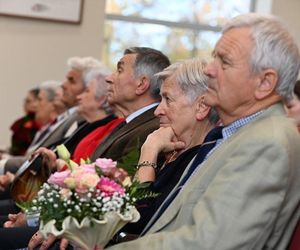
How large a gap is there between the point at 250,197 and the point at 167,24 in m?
7.13

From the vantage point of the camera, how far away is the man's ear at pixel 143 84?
3902 millimetres

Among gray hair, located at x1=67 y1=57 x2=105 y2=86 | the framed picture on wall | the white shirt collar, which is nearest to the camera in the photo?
the white shirt collar

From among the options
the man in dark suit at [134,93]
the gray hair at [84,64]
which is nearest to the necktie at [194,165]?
the man in dark suit at [134,93]

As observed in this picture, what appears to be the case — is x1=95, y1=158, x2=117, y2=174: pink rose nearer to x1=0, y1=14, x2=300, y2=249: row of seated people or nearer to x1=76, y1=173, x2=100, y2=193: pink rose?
x1=76, y1=173, x2=100, y2=193: pink rose

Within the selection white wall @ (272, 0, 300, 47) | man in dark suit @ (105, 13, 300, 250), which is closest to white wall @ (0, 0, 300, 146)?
white wall @ (272, 0, 300, 47)

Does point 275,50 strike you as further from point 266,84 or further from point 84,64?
point 84,64

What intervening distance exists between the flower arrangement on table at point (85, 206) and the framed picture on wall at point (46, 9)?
19.7 ft

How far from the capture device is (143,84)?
12.8 feet

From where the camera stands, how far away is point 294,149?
226 centimetres

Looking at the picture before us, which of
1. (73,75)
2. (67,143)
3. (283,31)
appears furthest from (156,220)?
(73,75)

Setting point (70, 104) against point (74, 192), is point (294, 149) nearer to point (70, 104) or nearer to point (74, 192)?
point (74, 192)

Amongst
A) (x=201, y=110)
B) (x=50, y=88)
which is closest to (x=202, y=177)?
(x=201, y=110)

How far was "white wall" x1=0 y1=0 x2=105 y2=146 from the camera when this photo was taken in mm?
8141

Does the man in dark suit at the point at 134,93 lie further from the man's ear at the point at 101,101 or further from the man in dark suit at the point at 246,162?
the man in dark suit at the point at 246,162
